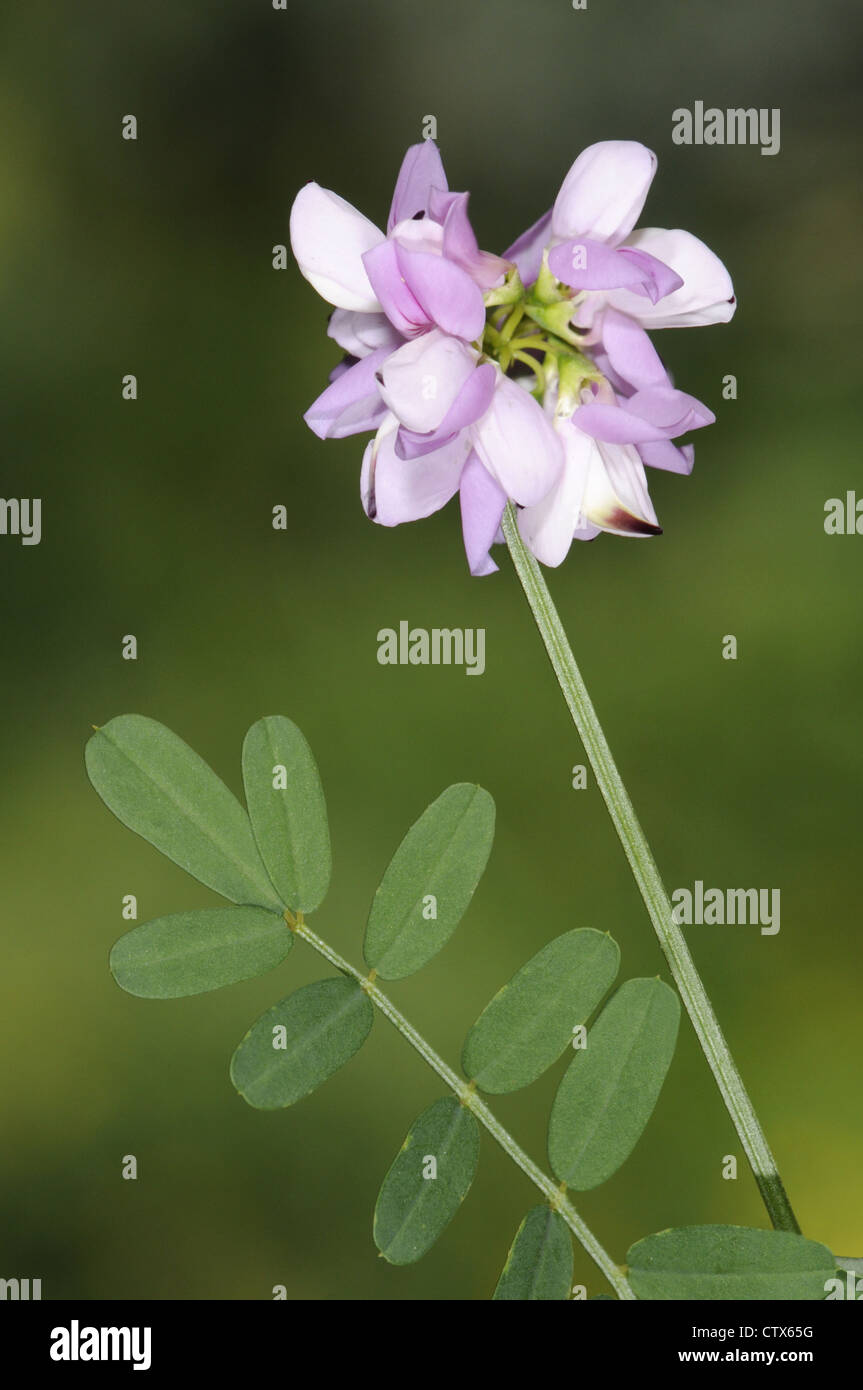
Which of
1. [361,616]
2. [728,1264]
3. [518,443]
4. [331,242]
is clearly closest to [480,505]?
→ [518,443]

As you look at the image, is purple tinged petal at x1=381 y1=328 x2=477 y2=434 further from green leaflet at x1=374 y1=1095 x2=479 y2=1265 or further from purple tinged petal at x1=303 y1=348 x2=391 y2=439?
green leaflet at x1=374 y1=1095 x2=479 y2=1265

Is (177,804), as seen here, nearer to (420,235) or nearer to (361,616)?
(420,235)

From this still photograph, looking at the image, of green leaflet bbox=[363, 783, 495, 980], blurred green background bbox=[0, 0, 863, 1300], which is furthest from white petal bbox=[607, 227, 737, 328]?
blurred green background bbox=[0, 0, 863, 1300]

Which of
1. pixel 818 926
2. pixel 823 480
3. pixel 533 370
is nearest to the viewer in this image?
pixel 533 370

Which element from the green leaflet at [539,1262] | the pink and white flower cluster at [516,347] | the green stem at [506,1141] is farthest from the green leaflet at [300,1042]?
the pink and white flower cluster at [516,347]

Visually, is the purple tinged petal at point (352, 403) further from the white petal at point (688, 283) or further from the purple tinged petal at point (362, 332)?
the white petal at point (688, 283)

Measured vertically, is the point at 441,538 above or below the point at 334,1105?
above

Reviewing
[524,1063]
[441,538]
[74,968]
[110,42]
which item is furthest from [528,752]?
[110,42]

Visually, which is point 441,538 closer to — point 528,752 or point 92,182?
point 528,752
